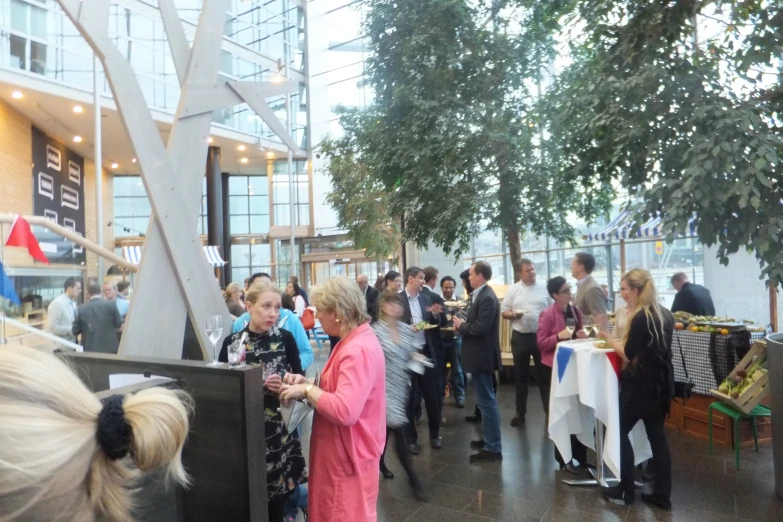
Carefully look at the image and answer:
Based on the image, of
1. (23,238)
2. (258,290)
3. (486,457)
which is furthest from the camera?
(23,238)

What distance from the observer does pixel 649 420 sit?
357cm

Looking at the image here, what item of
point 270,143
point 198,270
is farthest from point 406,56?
point 270,143

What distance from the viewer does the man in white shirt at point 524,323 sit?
571cm

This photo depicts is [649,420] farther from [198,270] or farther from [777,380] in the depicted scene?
[198,270]

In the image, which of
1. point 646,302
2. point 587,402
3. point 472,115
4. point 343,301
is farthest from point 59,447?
point 472,115

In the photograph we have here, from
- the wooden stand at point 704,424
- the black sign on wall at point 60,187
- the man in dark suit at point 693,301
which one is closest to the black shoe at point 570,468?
the wooden stand at point 704,424

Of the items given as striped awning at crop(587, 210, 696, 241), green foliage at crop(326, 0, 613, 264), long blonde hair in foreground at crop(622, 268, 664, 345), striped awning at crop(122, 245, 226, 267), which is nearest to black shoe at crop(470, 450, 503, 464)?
long blonde hair in foreground at crop(622, 268, 664, 345)

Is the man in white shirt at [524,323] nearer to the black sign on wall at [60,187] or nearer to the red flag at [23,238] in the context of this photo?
the red flag at [23,238]

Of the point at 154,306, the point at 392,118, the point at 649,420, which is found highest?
the point at 392,118

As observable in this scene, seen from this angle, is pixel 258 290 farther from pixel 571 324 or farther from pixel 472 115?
pixel 472 115

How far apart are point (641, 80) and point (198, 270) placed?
4.12m

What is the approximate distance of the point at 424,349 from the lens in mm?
5492

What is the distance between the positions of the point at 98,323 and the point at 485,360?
427cm

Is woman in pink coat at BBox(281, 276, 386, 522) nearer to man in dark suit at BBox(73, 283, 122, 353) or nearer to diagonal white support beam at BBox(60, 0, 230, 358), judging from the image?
diagonal white support beam at BBox(60, 0, 230, 358)
